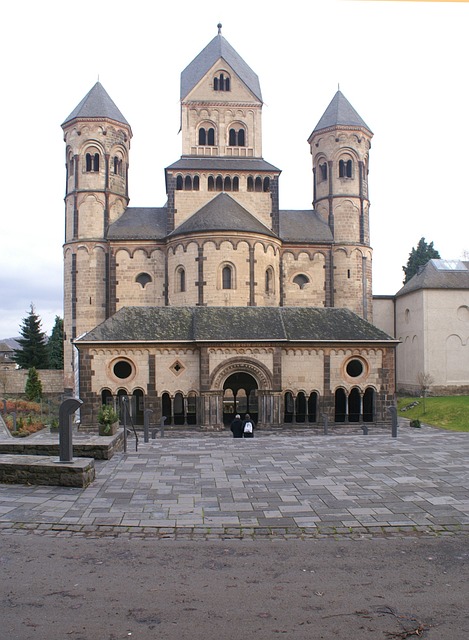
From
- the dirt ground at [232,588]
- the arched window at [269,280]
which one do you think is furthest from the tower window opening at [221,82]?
the dirt ground at [232,588]

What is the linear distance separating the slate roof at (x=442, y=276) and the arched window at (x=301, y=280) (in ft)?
31.9

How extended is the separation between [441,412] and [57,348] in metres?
51.3

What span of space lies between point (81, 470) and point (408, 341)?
42.8 m

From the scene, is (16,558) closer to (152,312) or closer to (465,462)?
(465,462)

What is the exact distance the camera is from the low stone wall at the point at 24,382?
51.5 meters

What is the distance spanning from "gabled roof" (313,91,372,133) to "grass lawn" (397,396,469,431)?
24733 mm

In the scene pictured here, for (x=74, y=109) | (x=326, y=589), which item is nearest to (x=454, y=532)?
(x=326, y=589)

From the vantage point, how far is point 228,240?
4291cm

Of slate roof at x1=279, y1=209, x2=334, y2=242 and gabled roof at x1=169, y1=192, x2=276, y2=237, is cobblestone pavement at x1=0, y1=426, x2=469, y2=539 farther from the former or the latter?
slate roof at x1=279, y1=209, x2=334, y2=242

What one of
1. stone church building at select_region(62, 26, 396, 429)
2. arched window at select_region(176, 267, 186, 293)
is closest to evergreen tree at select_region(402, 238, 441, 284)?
stone church building at select_region(62, 26, 396, 429)

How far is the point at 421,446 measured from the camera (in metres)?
21.3

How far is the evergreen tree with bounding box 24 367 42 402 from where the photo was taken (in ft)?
160

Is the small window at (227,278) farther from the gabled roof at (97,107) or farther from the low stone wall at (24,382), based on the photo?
the low stone wall at (24,382)

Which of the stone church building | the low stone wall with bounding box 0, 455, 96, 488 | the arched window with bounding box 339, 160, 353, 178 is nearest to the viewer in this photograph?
the low stone wall with bounding box 0, 455, 96, 488
